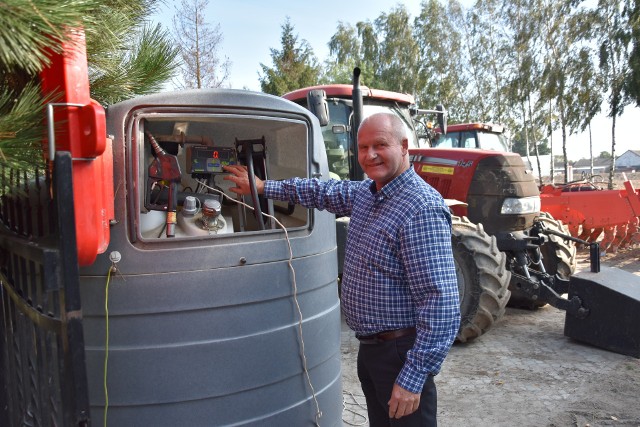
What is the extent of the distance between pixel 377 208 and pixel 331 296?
0.64 m

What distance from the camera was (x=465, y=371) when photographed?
4.54 m

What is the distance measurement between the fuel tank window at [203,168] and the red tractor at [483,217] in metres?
2.04

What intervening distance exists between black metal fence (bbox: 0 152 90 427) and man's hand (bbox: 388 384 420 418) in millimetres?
966

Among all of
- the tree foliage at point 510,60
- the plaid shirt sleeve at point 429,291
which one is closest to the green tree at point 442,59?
the tree foliage at point 510,60

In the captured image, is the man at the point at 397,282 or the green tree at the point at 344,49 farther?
the green tree at the point at 344,49

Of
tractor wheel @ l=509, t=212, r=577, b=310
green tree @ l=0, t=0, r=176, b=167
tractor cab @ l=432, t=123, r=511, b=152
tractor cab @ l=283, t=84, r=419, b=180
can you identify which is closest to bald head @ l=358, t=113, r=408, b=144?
green tree @ l=0, t=0, r=176, b=167

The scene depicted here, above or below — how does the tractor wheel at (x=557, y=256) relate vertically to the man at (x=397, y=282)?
below

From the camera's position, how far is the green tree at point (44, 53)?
1.39m

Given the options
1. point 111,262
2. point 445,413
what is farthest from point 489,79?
point 111,262

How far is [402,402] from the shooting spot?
6.45 feet

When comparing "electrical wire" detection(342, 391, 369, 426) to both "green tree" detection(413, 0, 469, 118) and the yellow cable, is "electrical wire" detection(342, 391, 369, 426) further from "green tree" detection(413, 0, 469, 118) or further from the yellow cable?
"green tree" detection(413, 0, 469, 118)

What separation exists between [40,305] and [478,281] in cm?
372

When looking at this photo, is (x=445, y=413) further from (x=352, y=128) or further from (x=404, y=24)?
(x=404, y=24)

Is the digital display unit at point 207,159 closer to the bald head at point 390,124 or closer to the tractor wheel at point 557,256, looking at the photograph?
the bald head at point 390,124
